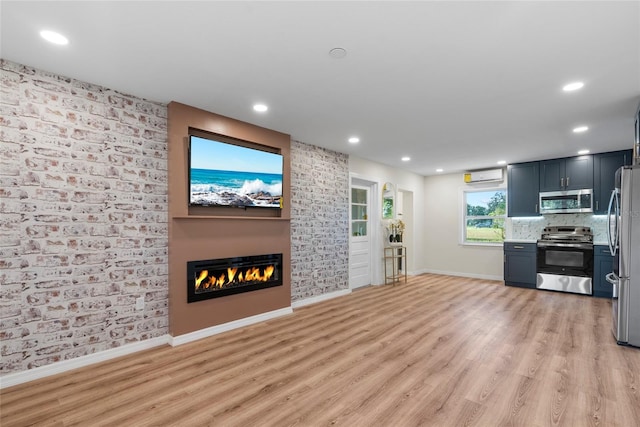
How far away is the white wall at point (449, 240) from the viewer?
7.12 metres

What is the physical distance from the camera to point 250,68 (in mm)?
2619

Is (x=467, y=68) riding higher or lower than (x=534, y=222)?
higher

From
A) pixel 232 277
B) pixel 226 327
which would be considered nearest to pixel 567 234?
pixel 232 277

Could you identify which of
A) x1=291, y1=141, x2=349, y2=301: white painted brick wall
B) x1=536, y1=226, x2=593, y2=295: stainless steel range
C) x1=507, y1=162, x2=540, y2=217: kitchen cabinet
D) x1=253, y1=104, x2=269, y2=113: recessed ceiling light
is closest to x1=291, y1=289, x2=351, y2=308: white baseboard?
x1=291, y1=141, x2=349, y2=301: white painted brick wall

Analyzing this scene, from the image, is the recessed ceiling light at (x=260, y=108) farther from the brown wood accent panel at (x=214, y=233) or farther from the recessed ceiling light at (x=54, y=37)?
the recessed ceiling light at (x=54, y=37)

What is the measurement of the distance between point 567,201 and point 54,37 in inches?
303

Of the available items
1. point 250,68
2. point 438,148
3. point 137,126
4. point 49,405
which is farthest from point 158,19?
point 438,148

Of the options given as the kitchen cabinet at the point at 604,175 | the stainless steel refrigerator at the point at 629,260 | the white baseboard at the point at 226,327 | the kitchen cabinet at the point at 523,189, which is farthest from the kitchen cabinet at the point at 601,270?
the white baseboard at the point at 226,327

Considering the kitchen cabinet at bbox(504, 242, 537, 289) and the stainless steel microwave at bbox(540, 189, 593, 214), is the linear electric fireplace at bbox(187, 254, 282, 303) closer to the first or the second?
the kitchen cabinet at bbox(504, 242, 537, 289)

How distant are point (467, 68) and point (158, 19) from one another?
7.70ft

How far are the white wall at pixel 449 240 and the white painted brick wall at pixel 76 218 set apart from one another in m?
6.47

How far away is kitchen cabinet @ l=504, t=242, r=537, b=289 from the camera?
609 cm

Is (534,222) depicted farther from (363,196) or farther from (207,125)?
(207,125)

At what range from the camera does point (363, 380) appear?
8.30 ft
